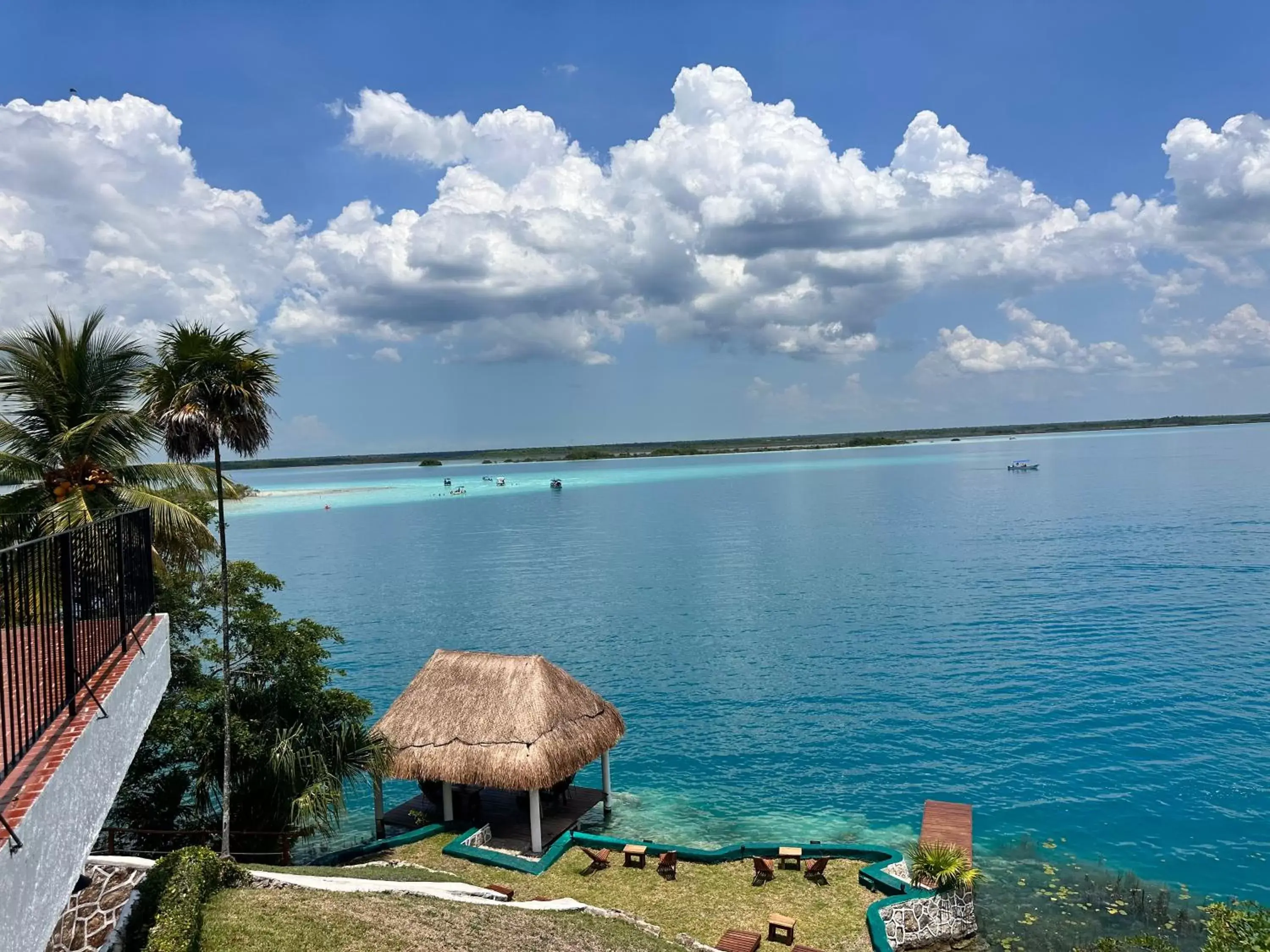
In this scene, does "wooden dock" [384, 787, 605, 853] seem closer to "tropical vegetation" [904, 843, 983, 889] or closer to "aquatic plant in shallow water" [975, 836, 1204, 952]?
"tropical vegetation" [904, 843, 983, 889]

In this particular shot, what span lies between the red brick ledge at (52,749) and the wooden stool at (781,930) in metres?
12.0

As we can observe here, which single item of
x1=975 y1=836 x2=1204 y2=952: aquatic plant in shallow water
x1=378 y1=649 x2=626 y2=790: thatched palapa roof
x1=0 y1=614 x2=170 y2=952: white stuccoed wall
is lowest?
x1=975 y1=836 x2=1204 y2=952: aquatic plant in shallow water

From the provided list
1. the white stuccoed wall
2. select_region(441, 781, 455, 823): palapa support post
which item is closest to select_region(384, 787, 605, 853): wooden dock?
select_region(441, 781, 455, 823): palapa support post

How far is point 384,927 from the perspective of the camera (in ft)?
37.4

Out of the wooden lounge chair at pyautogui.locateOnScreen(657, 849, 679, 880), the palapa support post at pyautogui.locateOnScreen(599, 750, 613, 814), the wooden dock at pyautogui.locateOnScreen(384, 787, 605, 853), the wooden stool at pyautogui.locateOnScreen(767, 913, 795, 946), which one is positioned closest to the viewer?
the wooden stool at pyautogui.locateOnScreen(767, 913, 795, 946)

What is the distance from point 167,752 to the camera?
1975 centimetres

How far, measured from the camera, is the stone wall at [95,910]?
10352mm

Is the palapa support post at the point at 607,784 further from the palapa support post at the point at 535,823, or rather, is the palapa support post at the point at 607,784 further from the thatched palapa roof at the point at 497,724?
the palapa support post at the point at 535,823

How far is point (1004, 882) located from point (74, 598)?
19871 millimetres

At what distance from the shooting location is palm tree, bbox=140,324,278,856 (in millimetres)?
16641

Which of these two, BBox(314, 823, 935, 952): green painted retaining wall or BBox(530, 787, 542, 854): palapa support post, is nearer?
BBox(314, 823, 935, 952): green painted retaining wall

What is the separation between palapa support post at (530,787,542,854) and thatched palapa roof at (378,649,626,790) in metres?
0.38

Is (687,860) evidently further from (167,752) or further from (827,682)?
(827,682)

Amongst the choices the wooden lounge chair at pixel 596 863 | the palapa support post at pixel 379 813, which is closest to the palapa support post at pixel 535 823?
the wooden lounge chair at pixel 596 863
